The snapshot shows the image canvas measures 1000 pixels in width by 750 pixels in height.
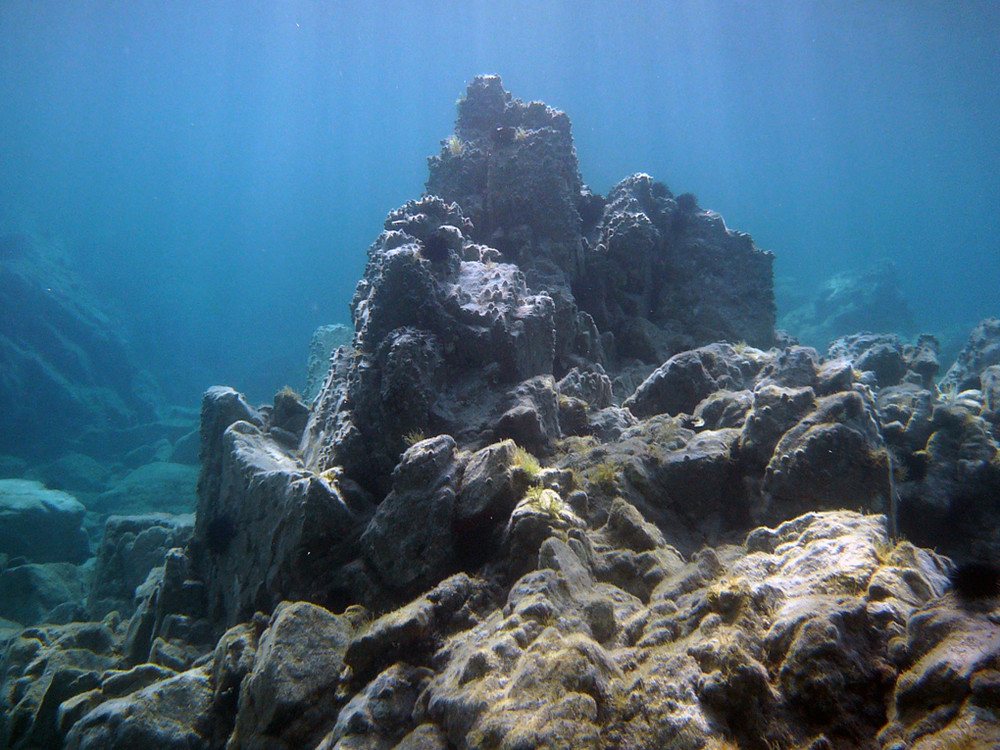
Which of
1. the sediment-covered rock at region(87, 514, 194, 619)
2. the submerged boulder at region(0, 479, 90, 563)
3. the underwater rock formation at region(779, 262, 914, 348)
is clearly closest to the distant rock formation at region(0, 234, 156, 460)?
the submerged boulder at region(0, 479, 90, 563)

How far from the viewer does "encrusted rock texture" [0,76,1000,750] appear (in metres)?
2.53

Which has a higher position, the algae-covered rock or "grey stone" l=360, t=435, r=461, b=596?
"grey stone" l=360, t=435, r=461, b=596

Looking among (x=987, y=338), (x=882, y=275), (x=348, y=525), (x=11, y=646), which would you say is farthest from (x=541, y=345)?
(x=882, y=275)

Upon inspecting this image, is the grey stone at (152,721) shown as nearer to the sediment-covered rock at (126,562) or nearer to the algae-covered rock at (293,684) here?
the algae-covered rock at (293,684)

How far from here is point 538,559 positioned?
4531mm

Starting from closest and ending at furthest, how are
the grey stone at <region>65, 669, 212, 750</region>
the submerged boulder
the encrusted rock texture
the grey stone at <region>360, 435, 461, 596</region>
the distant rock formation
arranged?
the encrusted rock texture, the grey stone at <region>65, 669, 212, 750</region>, the grey stone at <region>360, 435, 461, 596</region>, the submerged boulder, the distant rock formation

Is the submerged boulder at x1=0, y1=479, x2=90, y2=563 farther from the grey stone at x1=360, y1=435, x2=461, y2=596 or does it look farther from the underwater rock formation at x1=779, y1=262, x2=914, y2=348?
the underwater rock formation at x1=779, y1=262, x2=914, y2=348

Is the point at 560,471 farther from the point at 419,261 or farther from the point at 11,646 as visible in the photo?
the point at 11,646

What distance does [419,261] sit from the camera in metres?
8.55

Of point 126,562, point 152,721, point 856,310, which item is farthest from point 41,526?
point 856,310

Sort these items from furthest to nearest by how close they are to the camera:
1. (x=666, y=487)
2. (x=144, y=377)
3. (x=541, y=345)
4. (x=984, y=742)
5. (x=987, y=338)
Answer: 1. (x=144, y=377)
2. (x=987, y=338)
3. (x=541, y=345)
4. (x=666, y=487)
5. (x=984, y=742)

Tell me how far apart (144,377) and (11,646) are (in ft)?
167

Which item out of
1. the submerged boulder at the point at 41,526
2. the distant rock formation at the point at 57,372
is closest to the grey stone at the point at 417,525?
the submerged boulder at the point at 41,526

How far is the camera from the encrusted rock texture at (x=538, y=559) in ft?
8.30
